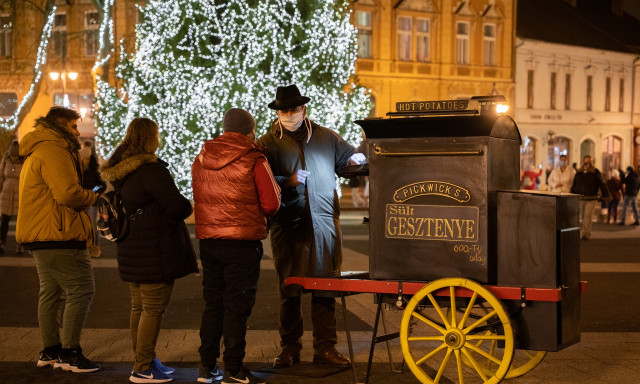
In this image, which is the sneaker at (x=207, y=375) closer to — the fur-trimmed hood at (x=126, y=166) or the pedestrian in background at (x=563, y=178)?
the fur-trimmed hood at (x=126, y=166)

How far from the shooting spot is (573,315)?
18.0 feet

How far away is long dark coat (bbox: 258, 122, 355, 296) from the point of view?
638 cm

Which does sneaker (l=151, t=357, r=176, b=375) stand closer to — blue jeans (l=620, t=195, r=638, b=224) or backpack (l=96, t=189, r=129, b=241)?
backpack (l=96, t=189, r=129, b=241)

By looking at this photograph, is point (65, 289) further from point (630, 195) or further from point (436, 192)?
point (630, 195)

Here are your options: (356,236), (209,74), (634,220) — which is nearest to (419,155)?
(356,236)

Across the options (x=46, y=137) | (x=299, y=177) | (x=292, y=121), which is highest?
(x=292, y=121)

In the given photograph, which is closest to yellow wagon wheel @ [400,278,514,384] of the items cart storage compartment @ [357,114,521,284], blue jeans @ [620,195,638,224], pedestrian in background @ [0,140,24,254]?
cart storage compartment @ [357,114,521,284]

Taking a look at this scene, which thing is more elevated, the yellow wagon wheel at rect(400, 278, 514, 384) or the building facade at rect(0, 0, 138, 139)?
the building facade at rect(0, 0, 138, 139)

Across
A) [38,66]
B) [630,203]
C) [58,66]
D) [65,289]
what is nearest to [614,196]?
[630,203]

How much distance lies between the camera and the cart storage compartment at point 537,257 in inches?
205

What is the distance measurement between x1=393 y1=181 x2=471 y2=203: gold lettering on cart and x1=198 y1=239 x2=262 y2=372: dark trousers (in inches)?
41.1

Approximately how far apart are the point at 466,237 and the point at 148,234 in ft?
6.80

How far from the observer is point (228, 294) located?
19.1 ft

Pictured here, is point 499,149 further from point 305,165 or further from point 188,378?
point 188,378
